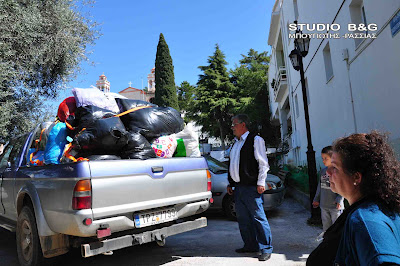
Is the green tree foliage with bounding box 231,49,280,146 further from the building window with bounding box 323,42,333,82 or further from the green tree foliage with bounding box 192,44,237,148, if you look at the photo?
the building window with bounding box 323,42,333,82

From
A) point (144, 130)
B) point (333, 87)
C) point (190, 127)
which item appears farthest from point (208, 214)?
point (333, 87)

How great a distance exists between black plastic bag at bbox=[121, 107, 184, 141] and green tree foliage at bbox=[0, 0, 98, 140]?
251 inches

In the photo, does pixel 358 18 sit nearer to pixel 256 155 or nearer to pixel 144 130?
pixel 256 155

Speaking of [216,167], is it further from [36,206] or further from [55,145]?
[36,206]

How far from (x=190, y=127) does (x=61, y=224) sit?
2385 mm

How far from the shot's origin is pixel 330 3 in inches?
368

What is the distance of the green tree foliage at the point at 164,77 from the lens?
3000 cm

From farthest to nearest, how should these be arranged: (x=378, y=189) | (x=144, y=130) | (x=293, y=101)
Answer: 1. (x=293, y=101)
2. (x=144, y=130)
3. (x=378, y=189)

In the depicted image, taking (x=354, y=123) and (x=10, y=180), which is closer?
(x=10, y=180)

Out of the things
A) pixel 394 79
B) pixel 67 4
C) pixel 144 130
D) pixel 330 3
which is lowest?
pixel 144 130

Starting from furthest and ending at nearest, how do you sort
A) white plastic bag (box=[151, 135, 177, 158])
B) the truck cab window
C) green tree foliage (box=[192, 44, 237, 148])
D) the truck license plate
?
green tree foliage (box=[192, 44, 237, 148])
the truck cab window
white plastic bag (box=[151, 135, 177, 158])
the truck license plate

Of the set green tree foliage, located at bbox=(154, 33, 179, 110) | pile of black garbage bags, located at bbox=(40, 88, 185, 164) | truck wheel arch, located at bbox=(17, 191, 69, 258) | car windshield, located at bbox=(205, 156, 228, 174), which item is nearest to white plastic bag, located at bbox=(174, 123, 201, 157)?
pile of black garbage bags, located at bbox=(40, 88, 185, 164)

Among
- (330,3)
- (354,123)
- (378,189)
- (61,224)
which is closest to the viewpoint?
(378,189)

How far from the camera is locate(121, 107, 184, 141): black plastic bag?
4043 mm
